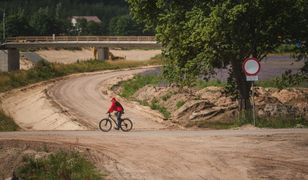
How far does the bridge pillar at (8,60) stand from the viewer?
310 feet

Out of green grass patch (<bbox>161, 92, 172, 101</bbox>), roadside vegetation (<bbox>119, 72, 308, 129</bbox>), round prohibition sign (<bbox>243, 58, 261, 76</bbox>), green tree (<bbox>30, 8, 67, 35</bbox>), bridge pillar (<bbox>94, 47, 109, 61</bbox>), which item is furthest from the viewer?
green tree (<bbox>30, 8, 67, 35</bbox>)

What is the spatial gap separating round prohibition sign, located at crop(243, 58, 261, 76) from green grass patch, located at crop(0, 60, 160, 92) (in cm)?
4770

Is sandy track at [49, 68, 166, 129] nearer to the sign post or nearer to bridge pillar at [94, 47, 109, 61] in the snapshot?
the sign post

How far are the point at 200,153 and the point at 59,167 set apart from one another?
4669mm

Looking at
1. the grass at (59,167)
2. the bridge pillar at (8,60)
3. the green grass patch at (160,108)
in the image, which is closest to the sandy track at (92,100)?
the green grass patch at (160,108)

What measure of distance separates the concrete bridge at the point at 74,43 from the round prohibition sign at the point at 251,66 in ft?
207

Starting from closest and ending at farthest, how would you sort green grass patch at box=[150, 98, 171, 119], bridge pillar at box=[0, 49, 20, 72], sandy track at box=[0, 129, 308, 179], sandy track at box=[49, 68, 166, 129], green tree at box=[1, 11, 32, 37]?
sandy track at box=[0, 129, 308, 179]
sandy track at box=[49, 68, 166, 129]
green grass patch at box=[150, 98, 171, 119]
bridge pillar at box=[0, 49, 20, 72]
green tree at box=[1, 11, 32, 37]

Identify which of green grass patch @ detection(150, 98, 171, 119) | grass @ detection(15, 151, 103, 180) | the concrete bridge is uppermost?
the concrete bridge

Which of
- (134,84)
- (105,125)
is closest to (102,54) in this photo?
(134,84)

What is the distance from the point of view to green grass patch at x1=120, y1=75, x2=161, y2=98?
6259 cm

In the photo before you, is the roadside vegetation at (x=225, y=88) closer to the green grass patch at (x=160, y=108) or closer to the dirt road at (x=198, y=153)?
the green grass patch at (x=160, y=108)

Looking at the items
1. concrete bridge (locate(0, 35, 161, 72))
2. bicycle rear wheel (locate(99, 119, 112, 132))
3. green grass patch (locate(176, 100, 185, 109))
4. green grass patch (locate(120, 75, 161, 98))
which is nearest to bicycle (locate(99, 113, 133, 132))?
bicycle rear wheel (locate(99, 119, 112, 132))

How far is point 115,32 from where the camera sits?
7795 inches

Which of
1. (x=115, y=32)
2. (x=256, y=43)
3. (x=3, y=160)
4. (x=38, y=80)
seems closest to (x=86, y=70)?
(x=38, y=80)
